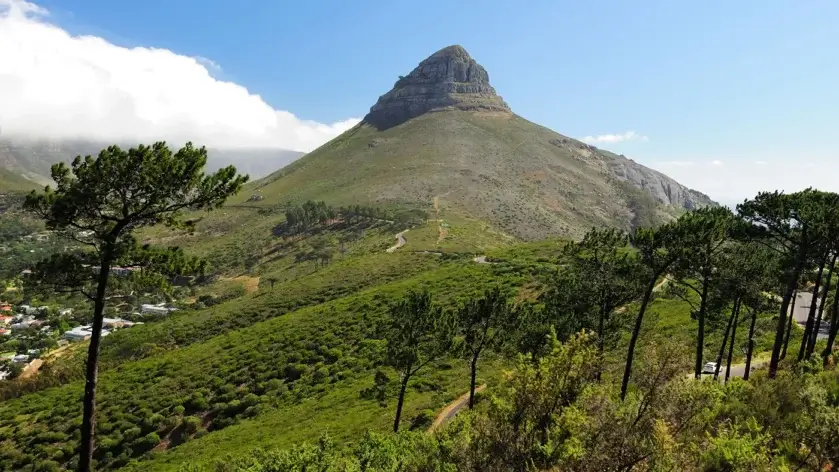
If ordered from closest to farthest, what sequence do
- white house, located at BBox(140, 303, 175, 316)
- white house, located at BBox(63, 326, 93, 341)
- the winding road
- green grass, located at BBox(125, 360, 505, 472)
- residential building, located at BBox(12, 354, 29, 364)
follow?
1. green grass, located at BBox(125, 360, 505, 472)
2. the winding road
3. residential building, located at BBox(12, 354, 29, 364)
4. white house, located at BBox(63, 326, 93, 341)
5. white house, located at BBox(140, 303, 175, 316)

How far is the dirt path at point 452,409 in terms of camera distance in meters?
31.8

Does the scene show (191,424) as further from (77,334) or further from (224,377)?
(77,334)

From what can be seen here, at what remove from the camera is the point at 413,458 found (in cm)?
1770

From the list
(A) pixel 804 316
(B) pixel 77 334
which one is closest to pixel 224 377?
(A) pixel 804 316

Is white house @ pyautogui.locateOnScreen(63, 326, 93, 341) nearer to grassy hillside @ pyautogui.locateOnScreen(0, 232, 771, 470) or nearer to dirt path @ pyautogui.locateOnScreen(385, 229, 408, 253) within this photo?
grassy hillside @ pyautogui.locateOnScreen(0, 232, 771, 470)

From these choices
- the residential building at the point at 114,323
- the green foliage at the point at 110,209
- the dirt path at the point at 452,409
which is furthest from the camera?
the residential building at the point at 114,323

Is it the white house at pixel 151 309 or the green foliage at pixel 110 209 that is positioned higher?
the green foliage at pixel 110 209

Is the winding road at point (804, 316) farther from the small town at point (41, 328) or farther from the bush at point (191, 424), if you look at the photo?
the small town at point (41, 328)

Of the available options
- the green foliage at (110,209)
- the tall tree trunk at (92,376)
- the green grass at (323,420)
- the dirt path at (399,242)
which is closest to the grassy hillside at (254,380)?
the green grass at (323,420)

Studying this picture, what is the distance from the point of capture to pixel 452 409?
112 feet

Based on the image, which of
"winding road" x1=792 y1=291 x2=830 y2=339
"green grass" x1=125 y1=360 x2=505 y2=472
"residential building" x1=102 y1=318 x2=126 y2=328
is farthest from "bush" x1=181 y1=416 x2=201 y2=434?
"residential building" x1=102 y1=318 x2=126 y2=328

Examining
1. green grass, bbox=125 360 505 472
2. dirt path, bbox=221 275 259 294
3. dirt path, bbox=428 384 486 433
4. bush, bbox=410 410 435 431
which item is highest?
dirt path, bbox=428 384 486 433

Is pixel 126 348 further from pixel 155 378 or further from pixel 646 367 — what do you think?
pixel 646 367

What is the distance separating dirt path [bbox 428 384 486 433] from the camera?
3177 cm
